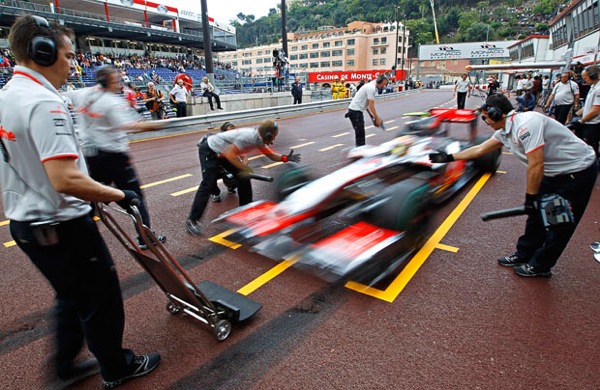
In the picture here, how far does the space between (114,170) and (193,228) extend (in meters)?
1.13

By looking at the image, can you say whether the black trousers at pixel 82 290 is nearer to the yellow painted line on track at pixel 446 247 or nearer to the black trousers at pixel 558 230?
the yellow painted line on track at pixel 446 247

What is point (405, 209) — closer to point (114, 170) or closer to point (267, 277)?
point (267, 277)

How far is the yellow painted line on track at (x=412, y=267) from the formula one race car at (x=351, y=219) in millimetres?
95

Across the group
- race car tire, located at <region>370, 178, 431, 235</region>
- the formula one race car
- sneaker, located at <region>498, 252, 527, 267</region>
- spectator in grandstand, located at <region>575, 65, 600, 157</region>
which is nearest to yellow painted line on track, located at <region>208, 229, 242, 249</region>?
the formula one race car

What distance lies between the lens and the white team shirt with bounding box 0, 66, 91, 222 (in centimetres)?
156

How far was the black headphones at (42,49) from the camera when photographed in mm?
1633

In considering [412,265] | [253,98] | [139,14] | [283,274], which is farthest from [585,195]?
[139,14]

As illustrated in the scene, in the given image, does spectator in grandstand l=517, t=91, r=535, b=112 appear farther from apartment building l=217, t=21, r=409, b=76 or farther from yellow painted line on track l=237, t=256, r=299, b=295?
apartment building l=217, t=21, r=409, b=76

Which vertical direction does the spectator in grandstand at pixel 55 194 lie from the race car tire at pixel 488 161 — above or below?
above

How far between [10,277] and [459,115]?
806cm

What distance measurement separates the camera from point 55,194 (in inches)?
68.0

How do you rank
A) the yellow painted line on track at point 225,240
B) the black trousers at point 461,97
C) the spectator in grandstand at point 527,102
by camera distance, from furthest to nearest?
1. the black trousers at point 461,97
2. the spectator in grandstand at point 527,102
3. the yellow painted line on track at point 225,240

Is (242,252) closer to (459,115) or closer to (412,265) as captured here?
(412,265)

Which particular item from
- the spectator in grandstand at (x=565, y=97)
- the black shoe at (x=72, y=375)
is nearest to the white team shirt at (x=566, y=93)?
the spectator in grandstand at (x=565, y=97)
